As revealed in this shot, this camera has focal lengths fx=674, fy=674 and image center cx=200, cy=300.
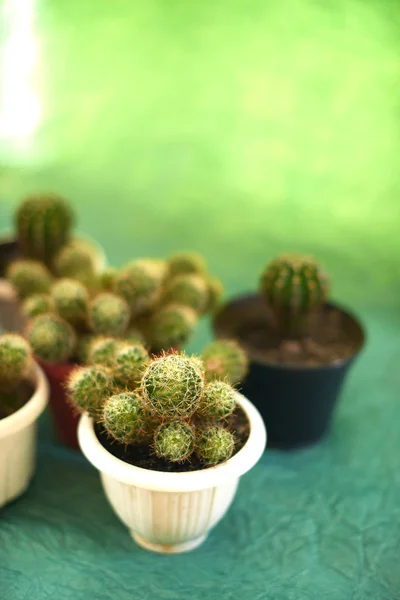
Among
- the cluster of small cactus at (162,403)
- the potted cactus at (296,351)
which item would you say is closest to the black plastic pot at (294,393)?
the potted cactus at (296,351)

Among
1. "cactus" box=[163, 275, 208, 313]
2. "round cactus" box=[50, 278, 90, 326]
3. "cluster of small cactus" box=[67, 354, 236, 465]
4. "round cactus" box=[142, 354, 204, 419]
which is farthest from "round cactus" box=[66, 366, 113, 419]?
"cactus" box=[163, 275, 208, 313]

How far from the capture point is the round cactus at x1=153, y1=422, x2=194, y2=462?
3.91 ft

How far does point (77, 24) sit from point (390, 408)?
5.39ft

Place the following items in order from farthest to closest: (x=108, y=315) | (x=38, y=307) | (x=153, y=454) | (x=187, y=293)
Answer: (x=187, y=293) < (x=38, y=307) < (x=108, y=315) < (x=153, y=454)

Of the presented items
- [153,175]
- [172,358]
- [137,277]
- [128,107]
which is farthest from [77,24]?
[172,358]

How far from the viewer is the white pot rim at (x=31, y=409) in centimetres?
137

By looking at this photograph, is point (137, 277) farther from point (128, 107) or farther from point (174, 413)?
point (128, 107)

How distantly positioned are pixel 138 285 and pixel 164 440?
49cm

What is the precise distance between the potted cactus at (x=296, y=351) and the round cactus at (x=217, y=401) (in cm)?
38

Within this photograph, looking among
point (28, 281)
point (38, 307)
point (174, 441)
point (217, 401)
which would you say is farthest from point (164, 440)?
point (28, 281)

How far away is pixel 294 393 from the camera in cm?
165

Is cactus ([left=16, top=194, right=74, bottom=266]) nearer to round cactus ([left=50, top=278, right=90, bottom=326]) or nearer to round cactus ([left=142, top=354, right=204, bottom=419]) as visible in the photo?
round cactus ([left=50, top=278, right=90, bottom=326])

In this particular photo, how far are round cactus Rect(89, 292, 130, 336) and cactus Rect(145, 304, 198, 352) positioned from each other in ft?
0.27

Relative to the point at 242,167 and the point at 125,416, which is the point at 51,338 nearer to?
the point at 125,416
